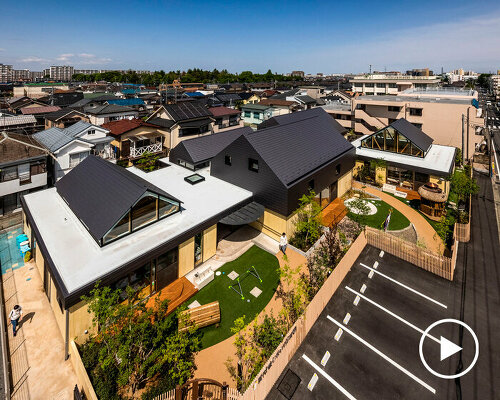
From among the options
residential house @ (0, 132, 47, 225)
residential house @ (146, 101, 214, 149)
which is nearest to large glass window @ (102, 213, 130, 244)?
residential house @ (0, 132, 47, 225)

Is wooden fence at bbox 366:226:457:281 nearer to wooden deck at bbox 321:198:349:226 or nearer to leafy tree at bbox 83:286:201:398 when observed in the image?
wooden deck at bbox 321:198:349:226

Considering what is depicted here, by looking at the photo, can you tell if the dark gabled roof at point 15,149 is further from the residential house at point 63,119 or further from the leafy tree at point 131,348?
the leafy tree at point 131,348

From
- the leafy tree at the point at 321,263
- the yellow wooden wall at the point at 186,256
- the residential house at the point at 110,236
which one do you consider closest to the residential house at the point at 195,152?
the residential house at the point at 110,236

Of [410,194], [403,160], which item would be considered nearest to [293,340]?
[410,194]

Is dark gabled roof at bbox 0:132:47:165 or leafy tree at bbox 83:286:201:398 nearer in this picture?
leafy tree at bbox 83:286:201:398

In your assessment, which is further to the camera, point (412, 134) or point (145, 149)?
point (145, 149)

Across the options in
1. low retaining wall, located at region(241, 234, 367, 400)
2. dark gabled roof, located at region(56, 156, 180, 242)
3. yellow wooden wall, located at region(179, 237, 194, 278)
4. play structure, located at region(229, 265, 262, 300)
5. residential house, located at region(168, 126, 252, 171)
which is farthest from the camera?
residential house, located at region(168, 126, 252, 171)

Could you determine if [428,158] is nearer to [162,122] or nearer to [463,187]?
[463,187]

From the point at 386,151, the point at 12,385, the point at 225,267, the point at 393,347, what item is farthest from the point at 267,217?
the point at 386,151
